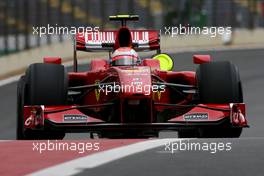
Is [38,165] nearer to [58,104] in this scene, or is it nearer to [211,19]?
[58,104]

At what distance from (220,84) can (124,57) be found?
1.51 meters

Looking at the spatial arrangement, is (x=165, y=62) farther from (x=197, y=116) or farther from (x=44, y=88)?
(x=44, y=88)

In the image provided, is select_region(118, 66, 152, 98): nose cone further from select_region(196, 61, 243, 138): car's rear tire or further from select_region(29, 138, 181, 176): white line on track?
select_region(29, 138, 181, 176): white line on track

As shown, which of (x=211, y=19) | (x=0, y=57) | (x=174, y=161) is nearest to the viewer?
(x=174, y=161)

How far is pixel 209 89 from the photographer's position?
40.8 feet

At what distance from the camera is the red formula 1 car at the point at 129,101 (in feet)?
39.1

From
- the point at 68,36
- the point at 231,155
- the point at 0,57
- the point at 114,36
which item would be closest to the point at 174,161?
the point at 231,155

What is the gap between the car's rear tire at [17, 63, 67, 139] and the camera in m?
12.1

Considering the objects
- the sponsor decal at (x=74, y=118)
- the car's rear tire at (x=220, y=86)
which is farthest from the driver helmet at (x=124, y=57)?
the sponsor decal at (x=74, y=118)

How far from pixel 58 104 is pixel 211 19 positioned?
3323cm

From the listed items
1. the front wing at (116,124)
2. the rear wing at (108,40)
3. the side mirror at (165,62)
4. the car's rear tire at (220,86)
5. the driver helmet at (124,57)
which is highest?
the rear wing at (108,40)

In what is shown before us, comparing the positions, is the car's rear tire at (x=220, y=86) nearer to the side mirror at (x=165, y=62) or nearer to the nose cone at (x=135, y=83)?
the nose cone at (x=135, y=83)

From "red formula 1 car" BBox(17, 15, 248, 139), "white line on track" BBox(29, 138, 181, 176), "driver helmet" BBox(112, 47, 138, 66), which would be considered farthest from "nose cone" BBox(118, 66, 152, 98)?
"white line on track" BBox(29, 138, 181, 176)

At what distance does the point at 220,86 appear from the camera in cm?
1237
